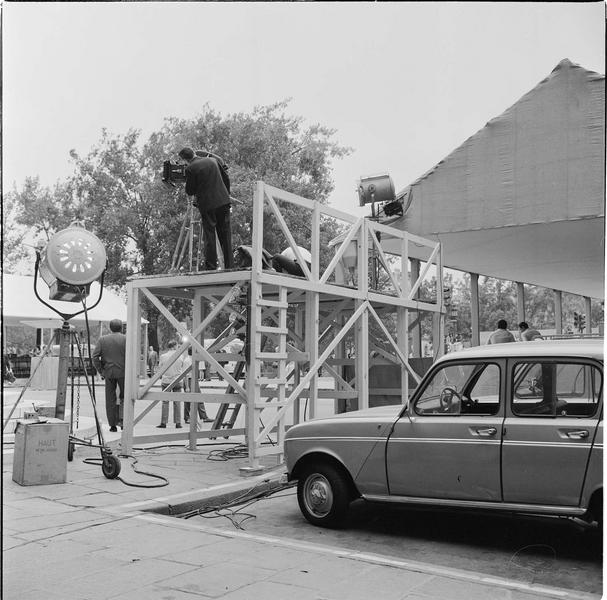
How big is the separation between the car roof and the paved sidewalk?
1645 millimetres

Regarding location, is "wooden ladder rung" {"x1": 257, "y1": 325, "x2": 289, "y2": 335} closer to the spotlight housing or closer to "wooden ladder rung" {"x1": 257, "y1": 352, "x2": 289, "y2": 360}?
"wooden ladder rung" {"x1": 257, "y1": 352, "x2": 289, "y2": 360}

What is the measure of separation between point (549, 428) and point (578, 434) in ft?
0.68

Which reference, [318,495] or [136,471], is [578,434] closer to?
[318,495]

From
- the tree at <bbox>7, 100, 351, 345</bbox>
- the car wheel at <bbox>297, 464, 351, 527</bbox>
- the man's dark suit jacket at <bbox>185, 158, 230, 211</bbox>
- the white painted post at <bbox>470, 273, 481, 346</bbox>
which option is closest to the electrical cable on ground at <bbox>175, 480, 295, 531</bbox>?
the car wheel at <bbox>297, 464, 351, 527</bbox>

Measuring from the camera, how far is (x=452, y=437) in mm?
5496

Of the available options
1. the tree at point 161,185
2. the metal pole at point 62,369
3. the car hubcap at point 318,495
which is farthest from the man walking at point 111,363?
the tree at point 161,185

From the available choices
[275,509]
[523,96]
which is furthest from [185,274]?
[523,96]

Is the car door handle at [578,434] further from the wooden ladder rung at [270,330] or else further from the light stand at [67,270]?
the light stand at [67,270]

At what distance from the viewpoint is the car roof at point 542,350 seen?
514cm

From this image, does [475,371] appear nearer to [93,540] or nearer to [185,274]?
[93,540]

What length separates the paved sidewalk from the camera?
4.29 metres

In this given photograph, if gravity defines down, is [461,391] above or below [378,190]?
below

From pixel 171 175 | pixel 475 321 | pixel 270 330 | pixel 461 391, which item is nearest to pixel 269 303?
pixel 270 330

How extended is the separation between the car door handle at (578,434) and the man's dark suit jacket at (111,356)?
8.59 meters
